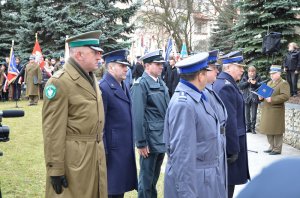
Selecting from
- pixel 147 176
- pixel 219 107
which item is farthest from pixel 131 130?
pixel 219 107

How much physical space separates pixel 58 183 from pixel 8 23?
24.4 meters

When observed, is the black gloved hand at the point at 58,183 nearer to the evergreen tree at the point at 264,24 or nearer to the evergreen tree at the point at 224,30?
the evergreen tree at the point at 264,24

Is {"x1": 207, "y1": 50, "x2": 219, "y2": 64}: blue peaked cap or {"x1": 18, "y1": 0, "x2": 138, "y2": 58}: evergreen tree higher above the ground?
{"x1": 18, "y1": 0, "x2": 138, "y2": 58}: evergreen tree

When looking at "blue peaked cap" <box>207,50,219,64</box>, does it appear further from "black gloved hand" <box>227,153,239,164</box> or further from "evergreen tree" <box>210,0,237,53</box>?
"evergreen tree" <box>210,0,237,53</box>

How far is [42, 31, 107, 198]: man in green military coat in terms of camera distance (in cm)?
376

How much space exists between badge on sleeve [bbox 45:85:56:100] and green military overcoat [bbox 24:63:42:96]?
614 inches

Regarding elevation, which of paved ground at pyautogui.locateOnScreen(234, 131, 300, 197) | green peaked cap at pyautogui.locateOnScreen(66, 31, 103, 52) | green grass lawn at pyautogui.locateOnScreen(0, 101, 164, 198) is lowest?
paved ground at pyautogui.locateOnScreen(234, 131, 300, 197)

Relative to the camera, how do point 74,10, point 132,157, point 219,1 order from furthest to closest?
1. point 219,1
2. point 74,10
3. point 132,157

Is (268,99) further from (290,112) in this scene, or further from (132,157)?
(132,157)

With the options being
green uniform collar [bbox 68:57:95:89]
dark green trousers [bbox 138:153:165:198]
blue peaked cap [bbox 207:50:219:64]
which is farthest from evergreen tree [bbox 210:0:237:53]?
green uniform collar [bbox 68:57:95:89]

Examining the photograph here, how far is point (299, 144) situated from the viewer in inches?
423

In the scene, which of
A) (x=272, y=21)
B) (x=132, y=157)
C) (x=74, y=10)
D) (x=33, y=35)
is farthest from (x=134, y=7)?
(x=132, y=157)

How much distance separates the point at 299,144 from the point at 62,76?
834 centimetres

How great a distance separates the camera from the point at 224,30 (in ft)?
102
